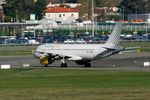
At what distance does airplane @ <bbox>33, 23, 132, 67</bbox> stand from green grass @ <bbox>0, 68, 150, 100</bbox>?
7.47 metres

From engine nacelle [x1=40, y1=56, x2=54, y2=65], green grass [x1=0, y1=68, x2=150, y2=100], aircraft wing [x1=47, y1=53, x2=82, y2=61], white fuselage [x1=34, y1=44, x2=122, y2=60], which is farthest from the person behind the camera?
engine nacelle [x1=40, y1=56, x2=54, y2=65]

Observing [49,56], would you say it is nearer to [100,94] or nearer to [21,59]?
Result: [21,59]

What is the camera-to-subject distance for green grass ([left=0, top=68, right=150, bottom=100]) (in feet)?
169

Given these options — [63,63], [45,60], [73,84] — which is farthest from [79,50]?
[73,84]

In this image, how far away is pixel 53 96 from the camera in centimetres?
5128

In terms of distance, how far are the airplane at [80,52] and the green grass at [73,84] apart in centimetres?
747

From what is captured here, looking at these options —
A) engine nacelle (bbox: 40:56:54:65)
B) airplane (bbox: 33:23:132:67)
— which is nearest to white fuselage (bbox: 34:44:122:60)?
airplane (bbox: 33:23:132:67)

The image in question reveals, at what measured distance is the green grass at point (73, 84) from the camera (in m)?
51.5

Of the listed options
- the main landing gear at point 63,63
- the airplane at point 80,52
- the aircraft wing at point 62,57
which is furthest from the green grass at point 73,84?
the aircraft wing at point 62,57

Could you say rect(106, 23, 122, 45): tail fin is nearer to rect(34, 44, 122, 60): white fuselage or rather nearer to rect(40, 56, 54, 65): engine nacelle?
rect(34, 44, 122, 60): white fuselage

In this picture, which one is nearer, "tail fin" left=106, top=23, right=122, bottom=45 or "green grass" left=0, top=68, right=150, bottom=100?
"green grass" left=0, top=68, right=150, bottom=100

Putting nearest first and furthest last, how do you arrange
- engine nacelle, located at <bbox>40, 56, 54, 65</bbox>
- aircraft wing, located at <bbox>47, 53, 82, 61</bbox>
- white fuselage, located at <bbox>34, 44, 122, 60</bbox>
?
1. white fuselage, located at <bbox>34, 44, 122, 60</bbox>
2. aircraft wing, located at <bbox>47, 53, 82, 61</bbox>
3. engine nacelle, located at <bbox>40, 56, 54, 65</bbox>

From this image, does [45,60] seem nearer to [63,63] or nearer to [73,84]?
[63,63]

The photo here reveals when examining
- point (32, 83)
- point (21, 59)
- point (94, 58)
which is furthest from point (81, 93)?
point (21, 59)
